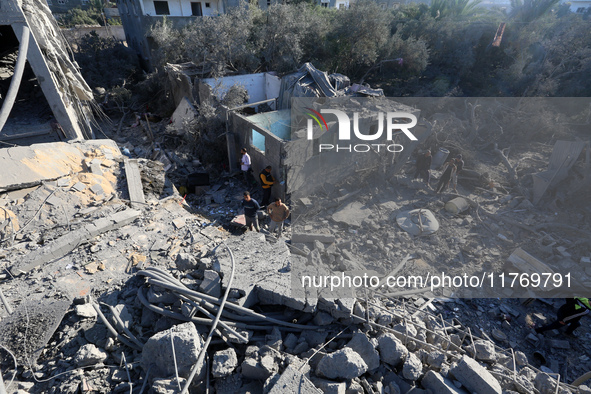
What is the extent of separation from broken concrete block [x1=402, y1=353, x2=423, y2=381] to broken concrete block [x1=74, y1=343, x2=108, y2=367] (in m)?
2.96

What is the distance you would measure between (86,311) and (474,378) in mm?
4106

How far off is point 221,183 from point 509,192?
8.71 m

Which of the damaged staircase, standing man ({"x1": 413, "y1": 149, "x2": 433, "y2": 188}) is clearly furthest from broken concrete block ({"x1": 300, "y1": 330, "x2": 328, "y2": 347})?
the damaged staircase

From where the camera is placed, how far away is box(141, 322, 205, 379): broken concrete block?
2693 millimetres

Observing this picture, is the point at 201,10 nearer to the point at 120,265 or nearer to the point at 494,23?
the point at 494,23

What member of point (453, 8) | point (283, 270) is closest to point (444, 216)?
point (283, 270)

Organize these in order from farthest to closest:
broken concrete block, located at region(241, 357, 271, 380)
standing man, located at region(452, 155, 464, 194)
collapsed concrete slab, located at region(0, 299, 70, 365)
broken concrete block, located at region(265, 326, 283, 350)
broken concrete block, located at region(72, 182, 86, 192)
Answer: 1. standing man, located at region(452, 155, 464, 194)
2. broken concrete block, located at region(72, 182, 86, 192)
3. broken concrete block, located at region(265, 326, 283, 350)
4. collapsed concrete slab, located at region(0, 299, 70, 365)
5. broken concrete block, located at region(241, 357, 271, 380)

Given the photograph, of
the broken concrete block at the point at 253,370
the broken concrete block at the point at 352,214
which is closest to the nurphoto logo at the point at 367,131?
the broken concrete block at the point at 352,214

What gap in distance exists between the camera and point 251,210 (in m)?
6.21

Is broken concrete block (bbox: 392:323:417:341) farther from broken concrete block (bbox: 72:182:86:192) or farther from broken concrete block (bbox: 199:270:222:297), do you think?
broken concrete block (bbox: 72:182:86:192)

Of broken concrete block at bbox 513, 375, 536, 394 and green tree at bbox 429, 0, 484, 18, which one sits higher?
green tree at bbox 429, 0, 484, 18

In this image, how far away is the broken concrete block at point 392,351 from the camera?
3.07m

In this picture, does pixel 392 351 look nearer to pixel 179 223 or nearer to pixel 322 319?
pixel 322 319

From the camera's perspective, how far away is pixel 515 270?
607 cm
